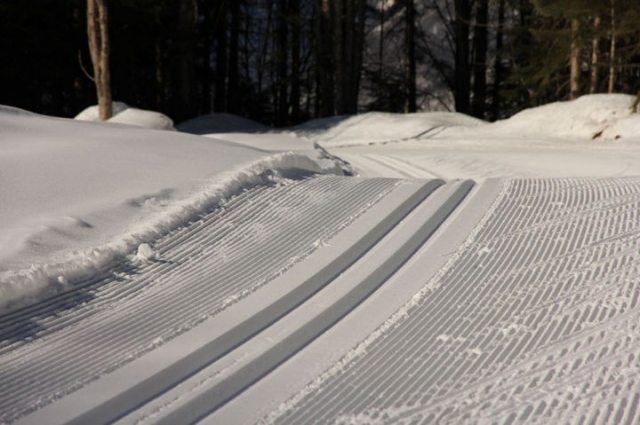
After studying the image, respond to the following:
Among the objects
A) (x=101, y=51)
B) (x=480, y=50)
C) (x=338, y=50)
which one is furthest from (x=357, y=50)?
(x=101, y=51)

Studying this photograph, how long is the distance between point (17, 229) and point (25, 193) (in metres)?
0.58

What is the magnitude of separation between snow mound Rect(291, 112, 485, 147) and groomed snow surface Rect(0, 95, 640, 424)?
302 inches

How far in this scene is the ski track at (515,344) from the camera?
247cm

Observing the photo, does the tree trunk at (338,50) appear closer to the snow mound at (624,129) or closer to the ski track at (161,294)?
the snow mound at (624,129)

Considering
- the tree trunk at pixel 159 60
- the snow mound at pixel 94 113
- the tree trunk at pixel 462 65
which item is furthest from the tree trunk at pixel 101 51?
the tree trunk at pixel 462 65

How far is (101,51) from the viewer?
40.4 feet

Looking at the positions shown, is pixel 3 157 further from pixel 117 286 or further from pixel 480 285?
pixel 480 285

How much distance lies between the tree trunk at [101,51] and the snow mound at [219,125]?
3676mm

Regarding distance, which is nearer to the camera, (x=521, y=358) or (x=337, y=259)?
(x=521, y=358)

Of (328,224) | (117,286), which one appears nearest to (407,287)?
(328,224)

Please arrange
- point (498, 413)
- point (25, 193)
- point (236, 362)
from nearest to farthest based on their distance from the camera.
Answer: point (498, 413) → point (236, 362) → point (25, 193)

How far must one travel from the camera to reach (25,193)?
168 inches

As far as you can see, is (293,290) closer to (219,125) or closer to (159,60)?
(219,125)

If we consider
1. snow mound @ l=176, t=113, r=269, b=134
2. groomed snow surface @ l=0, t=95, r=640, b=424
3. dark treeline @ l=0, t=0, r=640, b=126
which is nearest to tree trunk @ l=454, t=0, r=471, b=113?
dark treeline @ l=0, t=0, r=640, b=126
